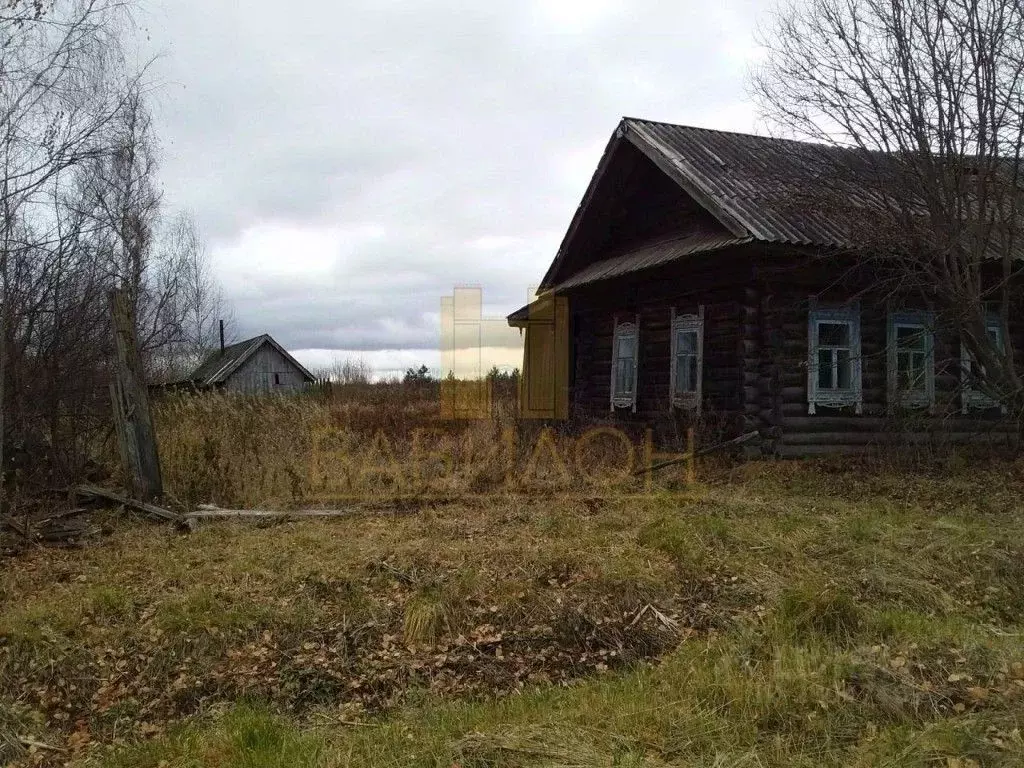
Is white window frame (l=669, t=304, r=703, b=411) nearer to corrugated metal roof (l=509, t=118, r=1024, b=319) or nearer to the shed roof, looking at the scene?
corrugated metal roof (l=509, t=118, r=1024, b=319)

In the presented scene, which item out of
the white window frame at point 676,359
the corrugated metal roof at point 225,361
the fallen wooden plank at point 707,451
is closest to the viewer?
the fallen wooden plank at point 707,451

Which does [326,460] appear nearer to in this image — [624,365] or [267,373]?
[624,365]

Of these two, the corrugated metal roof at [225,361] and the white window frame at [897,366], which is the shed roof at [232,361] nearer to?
the corrugated metal roof at [225,361]

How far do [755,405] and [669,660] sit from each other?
274 inches

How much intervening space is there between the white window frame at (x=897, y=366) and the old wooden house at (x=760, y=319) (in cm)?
3

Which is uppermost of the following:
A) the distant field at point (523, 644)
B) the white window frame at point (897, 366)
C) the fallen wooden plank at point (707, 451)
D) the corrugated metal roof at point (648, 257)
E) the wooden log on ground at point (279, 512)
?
the corrugated metal roof at point (648, 257)

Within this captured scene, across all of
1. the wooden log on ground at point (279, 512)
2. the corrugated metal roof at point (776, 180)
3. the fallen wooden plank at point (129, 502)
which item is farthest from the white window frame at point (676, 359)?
the fallen wooden plank at point (129, 502)

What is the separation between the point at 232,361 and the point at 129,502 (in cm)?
2607

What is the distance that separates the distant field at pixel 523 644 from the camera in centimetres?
355

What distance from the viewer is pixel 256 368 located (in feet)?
110

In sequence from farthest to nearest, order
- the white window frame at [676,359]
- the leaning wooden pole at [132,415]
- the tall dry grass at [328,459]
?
the white window frame at [676,359] < the tall dry grass at [328,459] < the leaning wooden pole at [132,415]

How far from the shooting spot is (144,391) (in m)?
7.89

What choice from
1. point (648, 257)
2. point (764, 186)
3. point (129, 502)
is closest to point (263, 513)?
point (129, 502)

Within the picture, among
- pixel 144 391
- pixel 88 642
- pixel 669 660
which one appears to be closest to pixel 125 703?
pixel 88 642
